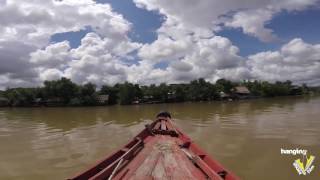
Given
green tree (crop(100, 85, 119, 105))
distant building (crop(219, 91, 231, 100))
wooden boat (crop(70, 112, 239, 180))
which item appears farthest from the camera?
distant building (crop(219, 91, 231, 100))

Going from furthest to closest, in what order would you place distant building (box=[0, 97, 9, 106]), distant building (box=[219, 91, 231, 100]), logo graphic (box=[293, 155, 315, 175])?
distant building (box=[0, 97, 9, 106]) < distant building (box=[219, 91, 231, 100]) < logo graphic (box=[293, 155, 315, 175])

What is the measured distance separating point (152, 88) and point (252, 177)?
195 feet

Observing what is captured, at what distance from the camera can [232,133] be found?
1319 cm

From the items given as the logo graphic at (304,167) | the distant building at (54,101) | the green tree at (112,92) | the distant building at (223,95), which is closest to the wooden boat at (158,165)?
the logo graphic at (304,167)

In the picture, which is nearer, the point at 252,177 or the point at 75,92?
the point at 252,177

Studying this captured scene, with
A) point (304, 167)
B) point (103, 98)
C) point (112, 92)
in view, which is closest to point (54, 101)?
point (103, 98)

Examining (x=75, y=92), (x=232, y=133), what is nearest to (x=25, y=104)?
(x=75, y=92)

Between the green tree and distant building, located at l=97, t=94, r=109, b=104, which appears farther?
the green tree

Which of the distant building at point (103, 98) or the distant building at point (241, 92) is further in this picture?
the distant building at point (241, 92)

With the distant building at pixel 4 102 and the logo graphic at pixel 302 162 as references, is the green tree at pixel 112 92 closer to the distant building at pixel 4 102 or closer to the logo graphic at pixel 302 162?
the distant building at pixel 4 102

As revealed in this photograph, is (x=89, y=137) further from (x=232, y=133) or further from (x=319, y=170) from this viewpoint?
(x=319, y=170)

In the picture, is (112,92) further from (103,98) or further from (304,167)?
(304,167)

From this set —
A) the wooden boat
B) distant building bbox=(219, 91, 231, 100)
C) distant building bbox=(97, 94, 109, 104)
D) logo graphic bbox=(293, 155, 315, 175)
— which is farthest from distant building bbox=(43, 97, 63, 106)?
logo graphic bbox=(293, 155, 315, 175)

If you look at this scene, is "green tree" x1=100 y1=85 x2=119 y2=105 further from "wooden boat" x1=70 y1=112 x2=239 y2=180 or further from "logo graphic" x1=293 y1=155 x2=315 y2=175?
"wooden boat" x1=70 y1=112 x2=239 y2=180
